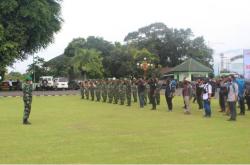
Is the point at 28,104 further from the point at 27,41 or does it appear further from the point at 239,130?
the point at 27,41

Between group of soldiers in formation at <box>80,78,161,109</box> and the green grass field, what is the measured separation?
26.2 ft

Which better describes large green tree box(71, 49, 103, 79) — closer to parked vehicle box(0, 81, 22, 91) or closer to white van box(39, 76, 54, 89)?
white van box(39, 76, 54, 89)

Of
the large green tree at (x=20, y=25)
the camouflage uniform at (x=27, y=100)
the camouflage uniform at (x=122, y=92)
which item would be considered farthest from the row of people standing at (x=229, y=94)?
the large green tree at (x=20, y=25)

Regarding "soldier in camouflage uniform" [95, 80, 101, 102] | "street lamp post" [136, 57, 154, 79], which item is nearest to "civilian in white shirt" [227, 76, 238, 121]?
"soldier in camouflage uniform" [95, 80, 101, 102]

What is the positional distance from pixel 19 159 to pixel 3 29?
38158mm

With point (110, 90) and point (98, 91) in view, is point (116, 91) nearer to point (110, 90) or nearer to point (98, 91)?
point (110, 90)

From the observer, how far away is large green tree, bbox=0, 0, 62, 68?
4753 cm

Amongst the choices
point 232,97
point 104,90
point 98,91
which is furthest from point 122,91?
point 232,97

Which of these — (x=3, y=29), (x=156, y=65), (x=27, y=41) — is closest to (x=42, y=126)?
(x=3, y=29)

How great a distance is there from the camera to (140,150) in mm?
11852

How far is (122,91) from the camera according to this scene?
30.9 m

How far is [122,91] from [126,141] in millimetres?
17443

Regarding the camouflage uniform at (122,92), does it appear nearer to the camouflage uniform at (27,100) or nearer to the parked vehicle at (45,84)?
the camouflage uniform at (27,100)

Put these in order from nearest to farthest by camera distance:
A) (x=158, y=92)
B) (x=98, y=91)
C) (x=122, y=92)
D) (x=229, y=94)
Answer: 1. (x=229, y=94)
2. (x=158, y=92)
3. (x=122, y=92)
4. (x=98, y=91)
